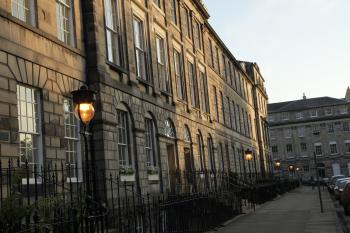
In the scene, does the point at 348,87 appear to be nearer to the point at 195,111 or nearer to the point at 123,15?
the point at 195,111

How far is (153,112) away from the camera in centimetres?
2044

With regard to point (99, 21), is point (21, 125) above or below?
below

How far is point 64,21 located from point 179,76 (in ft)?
40.5

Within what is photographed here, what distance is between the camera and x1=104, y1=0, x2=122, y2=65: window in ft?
56.8

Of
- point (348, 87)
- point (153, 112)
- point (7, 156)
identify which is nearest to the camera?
point (7, 156)

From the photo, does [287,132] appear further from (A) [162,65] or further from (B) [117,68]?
(B) [117,68]

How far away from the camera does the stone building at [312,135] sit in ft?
310

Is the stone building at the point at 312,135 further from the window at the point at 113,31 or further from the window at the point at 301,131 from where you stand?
the window at the point at 113,31

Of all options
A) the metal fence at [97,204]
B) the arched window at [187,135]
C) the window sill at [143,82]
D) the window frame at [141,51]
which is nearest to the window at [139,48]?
the window frame at [141,51]

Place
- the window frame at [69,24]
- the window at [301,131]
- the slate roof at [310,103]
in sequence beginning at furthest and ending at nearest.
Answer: the window at [301,131], the slate roof at [310,103], the window frame at [69,24]

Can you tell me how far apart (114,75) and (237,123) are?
93.0 feet

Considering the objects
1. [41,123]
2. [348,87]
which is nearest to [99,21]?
[41,123]

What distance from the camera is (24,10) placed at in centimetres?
1273

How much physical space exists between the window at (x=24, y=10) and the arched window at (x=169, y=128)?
10.3 m
